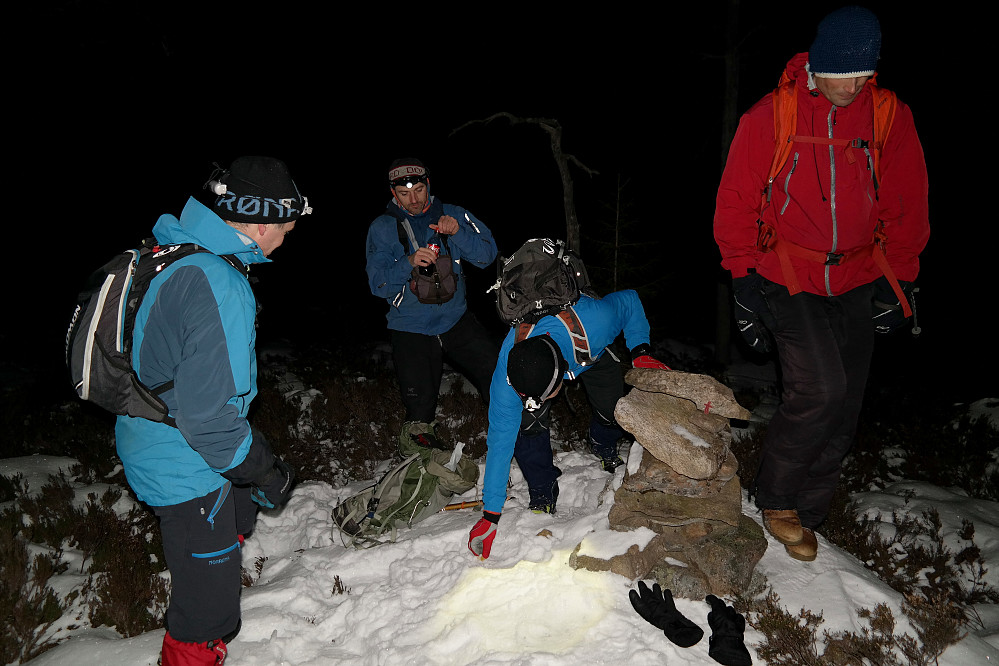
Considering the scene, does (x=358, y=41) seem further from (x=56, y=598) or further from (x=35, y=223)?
(x=56, y=598)

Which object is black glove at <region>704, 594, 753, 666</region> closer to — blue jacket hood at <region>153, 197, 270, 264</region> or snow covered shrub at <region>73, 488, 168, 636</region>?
blue jacket hood at <region>153, 197, 270, 264</region>

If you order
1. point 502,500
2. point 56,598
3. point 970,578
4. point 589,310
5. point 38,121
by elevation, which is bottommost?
point 970,578

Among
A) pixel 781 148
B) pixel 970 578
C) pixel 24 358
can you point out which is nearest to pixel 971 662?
pixel 970 578

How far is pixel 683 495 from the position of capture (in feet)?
12.0

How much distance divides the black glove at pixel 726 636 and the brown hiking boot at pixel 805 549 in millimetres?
654

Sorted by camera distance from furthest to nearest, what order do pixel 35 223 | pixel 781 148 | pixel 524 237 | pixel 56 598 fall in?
pixel 524 237 → pixel 35 223 → pixel 56 598 → pixel 781 148

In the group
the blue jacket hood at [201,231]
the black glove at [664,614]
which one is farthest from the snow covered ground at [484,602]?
the blue jacket hood at [201,231]

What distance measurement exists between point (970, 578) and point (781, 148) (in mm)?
3328

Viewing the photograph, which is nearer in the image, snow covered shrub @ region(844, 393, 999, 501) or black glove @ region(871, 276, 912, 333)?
black glove @ region(871, 276, 912, 333)

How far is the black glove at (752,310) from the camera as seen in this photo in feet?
10.8

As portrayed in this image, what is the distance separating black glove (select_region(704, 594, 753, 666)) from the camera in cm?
278

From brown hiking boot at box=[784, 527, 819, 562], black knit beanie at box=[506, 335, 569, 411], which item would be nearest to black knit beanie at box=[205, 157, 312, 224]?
black knit beanie at box=[506, 335, 569, 411]

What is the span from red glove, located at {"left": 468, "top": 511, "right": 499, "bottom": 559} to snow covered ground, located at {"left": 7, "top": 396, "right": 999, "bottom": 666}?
13 cm

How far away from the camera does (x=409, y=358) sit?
481 centimetres
